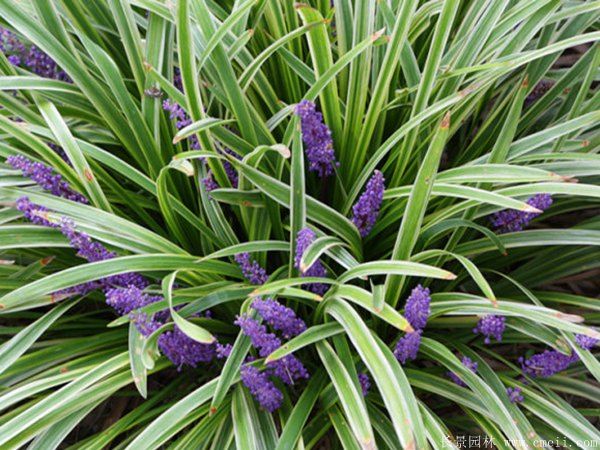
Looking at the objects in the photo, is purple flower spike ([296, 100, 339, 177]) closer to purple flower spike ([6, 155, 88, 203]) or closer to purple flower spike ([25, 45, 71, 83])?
purple flower spike ([6, 155, 88, 203])

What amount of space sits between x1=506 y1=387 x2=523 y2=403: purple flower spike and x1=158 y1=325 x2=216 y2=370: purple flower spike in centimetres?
80

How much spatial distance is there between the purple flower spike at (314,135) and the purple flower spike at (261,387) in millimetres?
605

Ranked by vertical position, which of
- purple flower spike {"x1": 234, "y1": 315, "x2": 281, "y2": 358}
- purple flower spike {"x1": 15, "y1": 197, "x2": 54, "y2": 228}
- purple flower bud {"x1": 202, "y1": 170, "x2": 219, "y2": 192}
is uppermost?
purple flower spike {"x1": 15, "y1": 197, "x2": 54, "y2": 228}

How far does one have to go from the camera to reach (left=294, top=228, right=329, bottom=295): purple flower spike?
1.54m

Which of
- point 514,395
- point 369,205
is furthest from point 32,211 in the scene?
point 514,395

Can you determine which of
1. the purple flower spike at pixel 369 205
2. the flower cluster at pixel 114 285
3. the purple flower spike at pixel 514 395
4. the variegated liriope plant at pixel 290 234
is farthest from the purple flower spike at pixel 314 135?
the purple flower spike at pixel 514 395

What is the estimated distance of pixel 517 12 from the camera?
6.30 ft

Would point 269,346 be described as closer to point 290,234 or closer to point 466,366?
point 290,234

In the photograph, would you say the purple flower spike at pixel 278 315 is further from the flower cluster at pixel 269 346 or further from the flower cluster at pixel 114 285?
the flower cluster at pixel 114 285

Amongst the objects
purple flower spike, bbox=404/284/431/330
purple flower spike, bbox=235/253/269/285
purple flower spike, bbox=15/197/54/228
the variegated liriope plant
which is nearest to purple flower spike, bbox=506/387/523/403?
the variegated liriope plant

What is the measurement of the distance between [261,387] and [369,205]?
1.78ft

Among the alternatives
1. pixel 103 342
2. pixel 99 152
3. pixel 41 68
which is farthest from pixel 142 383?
pixel 41 68

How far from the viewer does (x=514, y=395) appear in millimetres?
1659

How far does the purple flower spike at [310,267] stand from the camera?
5.05 ft
